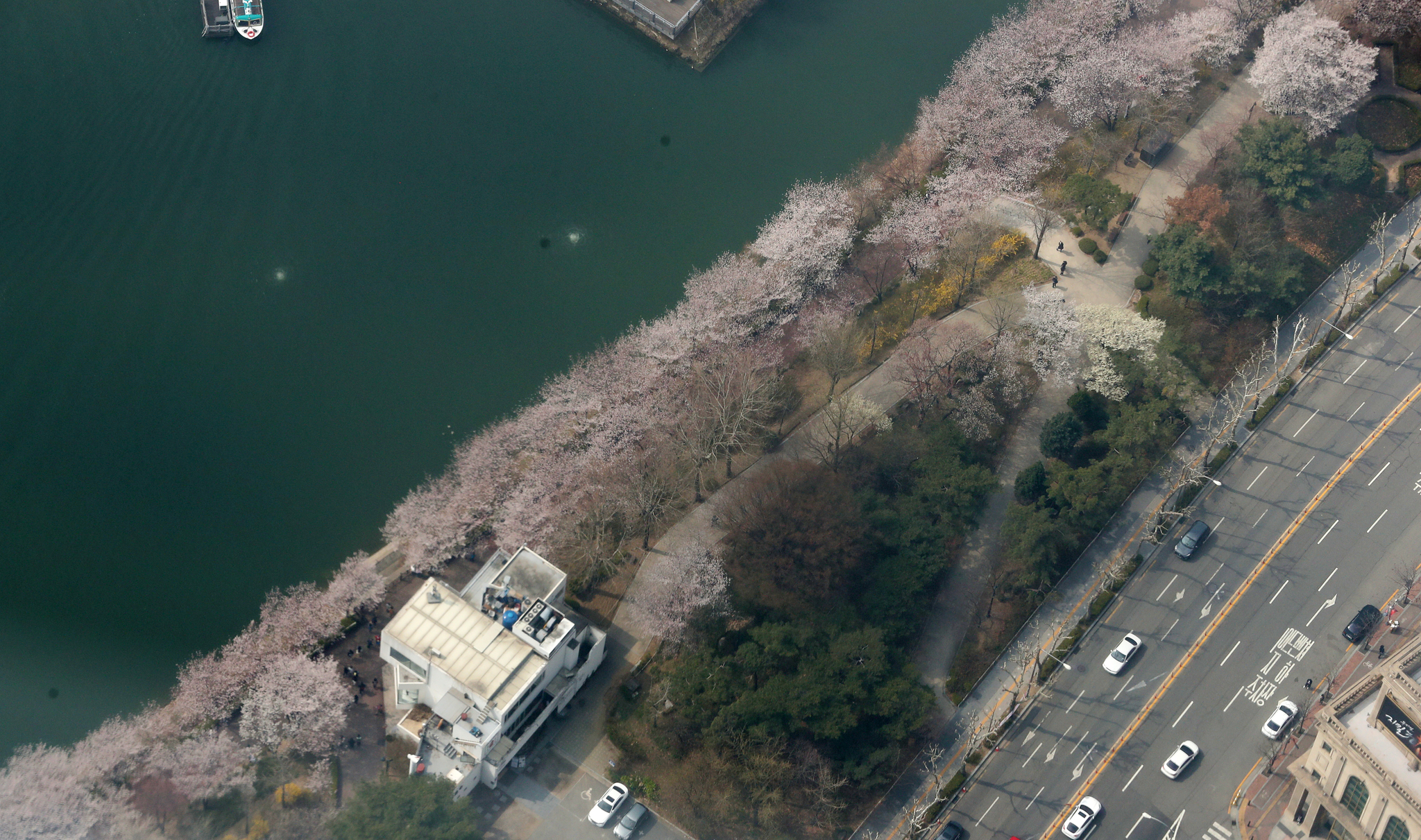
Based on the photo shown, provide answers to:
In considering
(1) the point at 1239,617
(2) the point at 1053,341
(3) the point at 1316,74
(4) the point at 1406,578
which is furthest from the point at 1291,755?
(3) the point at 1316,74

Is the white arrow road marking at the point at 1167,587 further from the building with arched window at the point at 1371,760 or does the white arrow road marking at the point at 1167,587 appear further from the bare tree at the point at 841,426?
the bare tree at the point at 841,426

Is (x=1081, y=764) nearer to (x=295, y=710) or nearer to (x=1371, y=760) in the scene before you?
(x=1371, y=760)

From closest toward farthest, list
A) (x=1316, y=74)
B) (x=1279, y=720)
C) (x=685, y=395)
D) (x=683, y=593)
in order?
(x=1279, y=720), (x=683, y=593), (x=685, y=395), (x=1316, y=74)

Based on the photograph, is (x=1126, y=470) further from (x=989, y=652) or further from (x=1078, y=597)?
(x=989, y=652)

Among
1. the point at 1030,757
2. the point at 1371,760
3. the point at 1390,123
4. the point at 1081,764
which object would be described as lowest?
the point at 1030,757

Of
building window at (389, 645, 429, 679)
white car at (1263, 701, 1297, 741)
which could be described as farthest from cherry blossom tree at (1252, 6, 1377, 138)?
building window at (389, 645, 429, 679)

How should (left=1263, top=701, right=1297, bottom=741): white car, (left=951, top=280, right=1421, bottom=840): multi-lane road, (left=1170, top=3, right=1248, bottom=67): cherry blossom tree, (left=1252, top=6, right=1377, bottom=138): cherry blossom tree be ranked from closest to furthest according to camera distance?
(left=951, top=280, right=1421, bottom=840): multi-lane road → (left=1263, top=701, right=1297, bottom=741): white car → (left=1252, top=6, right=1377, bottom=138): cherry blossom tree → (left=1170, top=3, right=1248, bottom=67): cherry blossom tree

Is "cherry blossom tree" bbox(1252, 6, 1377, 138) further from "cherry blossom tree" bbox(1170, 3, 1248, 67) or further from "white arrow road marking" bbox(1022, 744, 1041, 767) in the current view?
"white arrow road marking" bbox(1022, 744, 1041, 767)

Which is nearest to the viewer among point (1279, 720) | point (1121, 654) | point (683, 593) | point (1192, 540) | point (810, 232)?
point (1279, 720)

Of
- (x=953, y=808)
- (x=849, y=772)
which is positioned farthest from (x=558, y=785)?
(x=953, y=808)
